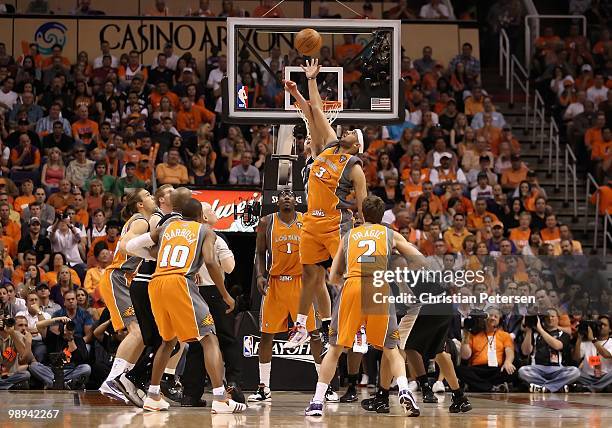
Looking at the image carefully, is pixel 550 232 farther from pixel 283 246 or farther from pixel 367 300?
pixel 367 300

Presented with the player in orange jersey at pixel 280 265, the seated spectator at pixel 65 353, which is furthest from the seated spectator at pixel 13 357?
the player in orange jersey at pixel 280 265

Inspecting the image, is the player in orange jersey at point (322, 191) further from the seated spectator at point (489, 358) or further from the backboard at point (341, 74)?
the seated spectator at point (489, 358)

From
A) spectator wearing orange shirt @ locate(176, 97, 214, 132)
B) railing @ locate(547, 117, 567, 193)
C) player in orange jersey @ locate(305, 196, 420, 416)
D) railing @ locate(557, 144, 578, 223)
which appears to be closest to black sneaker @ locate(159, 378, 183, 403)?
player in orange jersey @ locate(305, 196, 420, 416)

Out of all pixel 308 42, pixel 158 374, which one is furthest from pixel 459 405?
pixel 308 42

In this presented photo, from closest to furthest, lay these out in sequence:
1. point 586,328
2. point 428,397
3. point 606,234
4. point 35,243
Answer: point 428,397 → point 586,328 → point 35,243 → point 606,234

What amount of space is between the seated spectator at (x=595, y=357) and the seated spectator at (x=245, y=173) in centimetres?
587

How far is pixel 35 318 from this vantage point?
14586 millimetres

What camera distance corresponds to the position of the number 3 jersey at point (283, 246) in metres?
12.0

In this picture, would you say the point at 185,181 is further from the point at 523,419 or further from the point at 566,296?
the point at 523,419

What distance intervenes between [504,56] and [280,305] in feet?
46.6

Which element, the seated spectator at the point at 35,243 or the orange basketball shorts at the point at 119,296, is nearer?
the orange basketball shorts at the point at 119,296

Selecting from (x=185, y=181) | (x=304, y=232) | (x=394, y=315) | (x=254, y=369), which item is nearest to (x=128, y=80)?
(x=185, y=181)

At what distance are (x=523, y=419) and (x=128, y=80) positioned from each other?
41.2 ft

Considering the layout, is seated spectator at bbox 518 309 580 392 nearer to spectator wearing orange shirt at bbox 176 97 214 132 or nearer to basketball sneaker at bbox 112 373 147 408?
basketball sneaker at bbox 112 373 147 408
